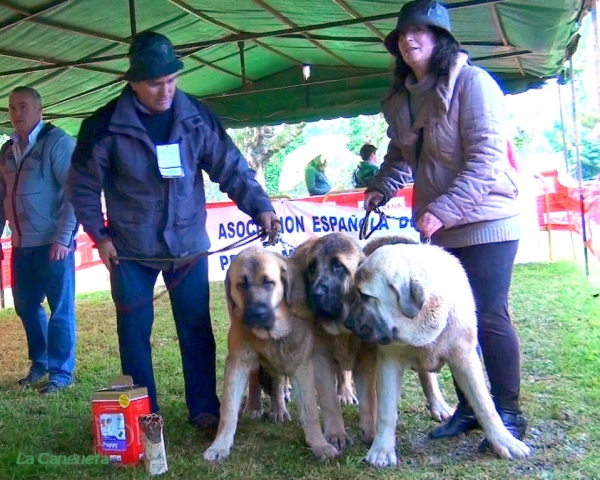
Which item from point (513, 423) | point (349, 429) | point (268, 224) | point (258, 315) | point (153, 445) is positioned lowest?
point (349, 429)

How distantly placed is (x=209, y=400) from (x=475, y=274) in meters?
1.75

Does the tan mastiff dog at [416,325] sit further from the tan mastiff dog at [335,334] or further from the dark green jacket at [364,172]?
the dark green jacket at [364,172]

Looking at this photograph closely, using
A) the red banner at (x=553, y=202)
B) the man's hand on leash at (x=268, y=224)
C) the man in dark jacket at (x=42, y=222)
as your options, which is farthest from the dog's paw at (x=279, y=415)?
the red banner at (x=553, y=202)

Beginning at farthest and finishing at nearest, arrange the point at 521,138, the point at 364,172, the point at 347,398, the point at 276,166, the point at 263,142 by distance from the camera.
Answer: the point at 521,138
the point at 276,166
the point at 263,142
the point at 364,172
the point at 347,398

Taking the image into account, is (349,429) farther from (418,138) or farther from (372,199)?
(418,138)

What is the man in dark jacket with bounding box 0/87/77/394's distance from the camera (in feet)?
A: 17.9

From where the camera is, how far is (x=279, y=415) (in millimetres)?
4363

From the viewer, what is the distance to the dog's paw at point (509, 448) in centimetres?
338

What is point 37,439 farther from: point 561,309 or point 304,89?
point 304,89

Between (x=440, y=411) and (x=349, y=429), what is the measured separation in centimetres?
57

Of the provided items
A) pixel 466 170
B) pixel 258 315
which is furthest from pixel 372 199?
pixel 258 315

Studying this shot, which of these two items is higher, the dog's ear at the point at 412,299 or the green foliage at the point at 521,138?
the green foliage at the point at 521,138

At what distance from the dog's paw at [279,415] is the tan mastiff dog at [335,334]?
61 cm
